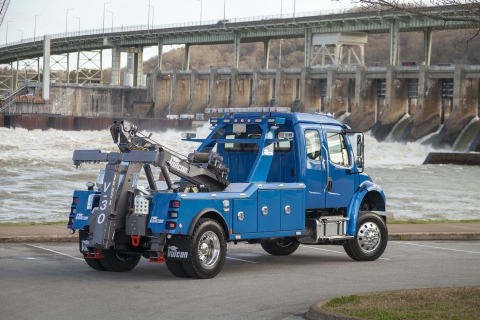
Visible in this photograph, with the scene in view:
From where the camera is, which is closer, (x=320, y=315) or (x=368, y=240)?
(x=320, y=315)

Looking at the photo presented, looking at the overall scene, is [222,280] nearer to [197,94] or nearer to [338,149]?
[338,149]

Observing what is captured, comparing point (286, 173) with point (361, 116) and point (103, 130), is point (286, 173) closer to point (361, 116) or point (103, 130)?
point (361, 116)

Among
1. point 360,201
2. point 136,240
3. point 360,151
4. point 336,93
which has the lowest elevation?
point 136,240

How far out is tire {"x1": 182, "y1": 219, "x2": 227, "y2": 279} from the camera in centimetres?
1195

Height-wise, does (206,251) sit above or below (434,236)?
above

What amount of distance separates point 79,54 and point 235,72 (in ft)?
132

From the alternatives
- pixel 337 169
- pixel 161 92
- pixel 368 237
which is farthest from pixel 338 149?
pixel 161 92

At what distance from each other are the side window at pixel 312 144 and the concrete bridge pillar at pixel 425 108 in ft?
200

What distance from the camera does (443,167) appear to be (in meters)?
59.8

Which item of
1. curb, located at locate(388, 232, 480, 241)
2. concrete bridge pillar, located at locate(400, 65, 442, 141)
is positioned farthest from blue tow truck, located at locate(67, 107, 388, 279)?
concrete bridge pillar, located at locate(400, 65, 442, 141)

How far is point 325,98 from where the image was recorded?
297ft

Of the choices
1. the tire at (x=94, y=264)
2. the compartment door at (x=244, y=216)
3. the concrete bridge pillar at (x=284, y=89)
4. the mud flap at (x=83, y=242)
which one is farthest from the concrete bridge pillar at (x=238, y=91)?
the mud flap at (x=83, y=242)

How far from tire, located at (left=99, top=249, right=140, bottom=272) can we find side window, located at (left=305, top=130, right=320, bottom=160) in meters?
3.28

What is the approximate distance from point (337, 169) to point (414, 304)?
16.8 ft
